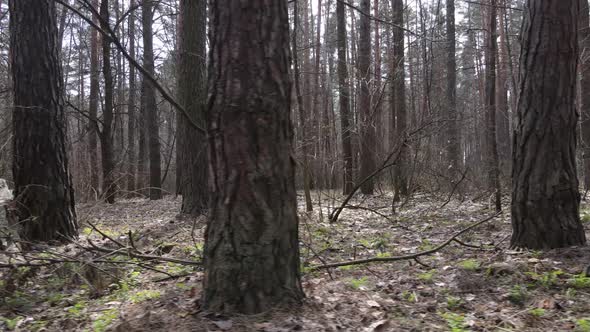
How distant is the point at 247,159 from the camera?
2.82 m

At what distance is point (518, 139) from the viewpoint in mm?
4668

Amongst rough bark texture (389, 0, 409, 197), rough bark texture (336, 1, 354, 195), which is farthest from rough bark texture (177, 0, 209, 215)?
rough bark texture (336, 1, 354, 195)

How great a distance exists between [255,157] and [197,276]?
172 cm

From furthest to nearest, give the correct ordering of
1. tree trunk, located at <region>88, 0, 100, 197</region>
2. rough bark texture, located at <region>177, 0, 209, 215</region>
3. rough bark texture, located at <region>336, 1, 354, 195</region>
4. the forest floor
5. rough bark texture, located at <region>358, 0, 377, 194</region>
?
tree trunk, located at <region>88, 0, 100, 197</region>
rough bark texture, located at <region>336, 1, 354, 195</region>
rough bark texture, located at <region>358, 0, 377, 194</region>
rough bark texture, located at <region>177, 0, 209, 215</region>
the forest floor

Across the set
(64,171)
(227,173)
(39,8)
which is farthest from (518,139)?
(39,8)

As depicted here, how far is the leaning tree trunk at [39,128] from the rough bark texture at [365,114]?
4866 mm

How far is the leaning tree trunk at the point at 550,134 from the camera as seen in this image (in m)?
4.43

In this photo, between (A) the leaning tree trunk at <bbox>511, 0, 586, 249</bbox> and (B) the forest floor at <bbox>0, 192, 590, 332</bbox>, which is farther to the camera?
(A) the leaning tree trunk at <bbox>511, 0, 586, 249</bbox>

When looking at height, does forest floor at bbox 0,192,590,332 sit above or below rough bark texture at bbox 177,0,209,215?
below

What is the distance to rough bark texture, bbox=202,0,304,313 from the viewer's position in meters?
2.83

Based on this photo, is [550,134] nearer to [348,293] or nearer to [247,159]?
[348,293]

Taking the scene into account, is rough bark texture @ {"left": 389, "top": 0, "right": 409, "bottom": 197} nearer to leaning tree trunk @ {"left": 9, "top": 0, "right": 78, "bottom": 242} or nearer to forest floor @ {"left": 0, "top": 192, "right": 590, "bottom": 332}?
forest floor @ {"left": 0, "top": 192, "right": 590, "bottom": 332}

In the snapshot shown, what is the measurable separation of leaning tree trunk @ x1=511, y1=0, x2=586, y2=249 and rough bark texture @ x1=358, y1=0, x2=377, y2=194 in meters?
3.80

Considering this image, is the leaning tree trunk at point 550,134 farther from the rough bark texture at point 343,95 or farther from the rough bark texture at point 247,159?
the rough bark texture at point 343,95
